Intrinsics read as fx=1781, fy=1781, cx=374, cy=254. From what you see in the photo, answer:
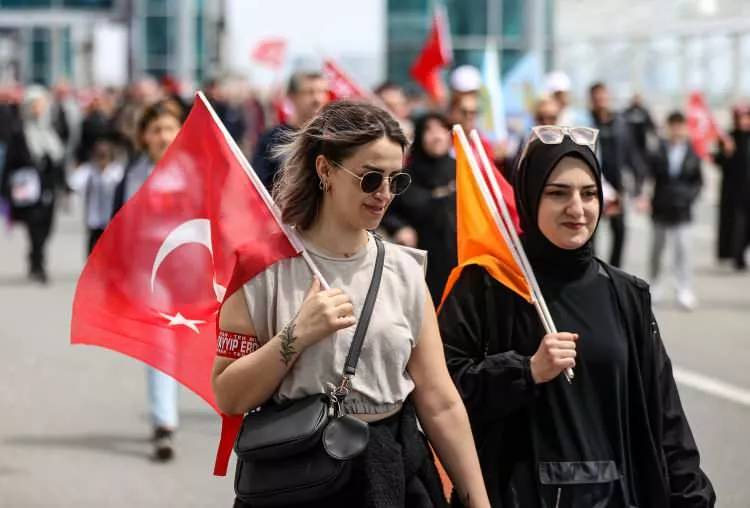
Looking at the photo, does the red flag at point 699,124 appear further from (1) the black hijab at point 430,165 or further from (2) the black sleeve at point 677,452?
(2) the black sleeve at point 677,452

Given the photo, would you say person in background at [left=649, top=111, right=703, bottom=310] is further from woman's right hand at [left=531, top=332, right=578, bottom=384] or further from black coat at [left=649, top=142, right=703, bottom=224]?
woman's right hand at [left=531, top=332, right=578, bottom=384]

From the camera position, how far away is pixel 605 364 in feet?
14.5

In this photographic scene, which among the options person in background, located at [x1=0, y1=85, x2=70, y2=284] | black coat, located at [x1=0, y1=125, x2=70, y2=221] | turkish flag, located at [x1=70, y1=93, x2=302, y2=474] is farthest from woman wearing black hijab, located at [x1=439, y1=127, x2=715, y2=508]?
black coat, located at [x1=0, y1=125, x2=70, y2=221]

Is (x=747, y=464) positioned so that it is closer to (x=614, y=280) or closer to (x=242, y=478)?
(x=614, y=280)

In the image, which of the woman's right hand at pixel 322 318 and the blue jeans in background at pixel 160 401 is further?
the blue jeans in background at pixel 160 401

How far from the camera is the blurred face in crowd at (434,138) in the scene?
32.3 feet

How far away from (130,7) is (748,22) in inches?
1265

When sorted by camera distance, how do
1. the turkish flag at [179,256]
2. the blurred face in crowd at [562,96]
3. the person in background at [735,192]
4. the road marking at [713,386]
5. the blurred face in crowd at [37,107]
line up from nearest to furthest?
the turkish flag at [179,256] < the road marking at [713,386] < the blurred face in crowd at [562,96] < the blurred face in crowd at [37,107] < the person in background at [735,192]

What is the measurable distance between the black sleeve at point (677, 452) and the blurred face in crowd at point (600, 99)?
480 inches

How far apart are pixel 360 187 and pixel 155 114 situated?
5.02 m

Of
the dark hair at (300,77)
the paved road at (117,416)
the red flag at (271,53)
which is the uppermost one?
the red flag at (271,53)

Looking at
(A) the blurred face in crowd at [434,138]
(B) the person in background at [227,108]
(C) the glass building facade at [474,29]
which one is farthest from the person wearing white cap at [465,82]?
(C) the glass building facade at [474,29]

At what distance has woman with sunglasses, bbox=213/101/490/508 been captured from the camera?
395 cm

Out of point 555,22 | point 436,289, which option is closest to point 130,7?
point 555,22
